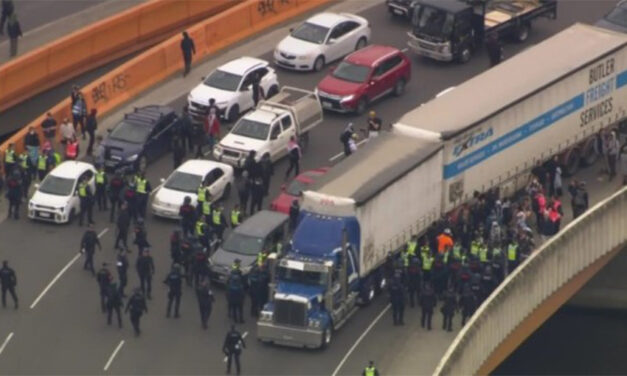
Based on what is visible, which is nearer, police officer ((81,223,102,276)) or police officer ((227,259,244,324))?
police officer ((227,259,244,324))

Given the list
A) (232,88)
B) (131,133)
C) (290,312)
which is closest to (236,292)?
(290,312)

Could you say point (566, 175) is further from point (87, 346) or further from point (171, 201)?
A: point (87, 346)

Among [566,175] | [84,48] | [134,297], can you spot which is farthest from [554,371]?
[84,48]

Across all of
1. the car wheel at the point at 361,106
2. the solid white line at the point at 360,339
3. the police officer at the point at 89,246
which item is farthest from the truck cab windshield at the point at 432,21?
the police officer at the point at 89,246

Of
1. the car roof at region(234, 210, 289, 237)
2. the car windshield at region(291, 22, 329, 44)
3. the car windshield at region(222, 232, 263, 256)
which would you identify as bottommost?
the car windshield at region(291, 22, 329, 44)

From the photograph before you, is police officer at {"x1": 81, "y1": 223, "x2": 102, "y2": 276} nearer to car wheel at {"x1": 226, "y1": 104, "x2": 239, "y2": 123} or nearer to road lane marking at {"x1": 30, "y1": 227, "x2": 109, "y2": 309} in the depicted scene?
road lane marking at {"x1": 30, "y1": 227, "x2": 109, "y2": 309}

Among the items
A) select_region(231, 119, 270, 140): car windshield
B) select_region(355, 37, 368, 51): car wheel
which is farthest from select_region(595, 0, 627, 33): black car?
select_region(231, 119, 270, 140): car windshield

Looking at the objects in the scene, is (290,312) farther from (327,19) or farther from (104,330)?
(327,19)

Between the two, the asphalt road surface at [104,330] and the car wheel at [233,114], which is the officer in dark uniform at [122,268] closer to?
the asphalt road surface at [104,330]
